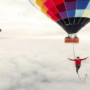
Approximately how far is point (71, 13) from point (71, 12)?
0.13 meters

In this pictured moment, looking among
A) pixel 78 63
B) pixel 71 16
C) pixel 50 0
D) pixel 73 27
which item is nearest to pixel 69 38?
pixel 73 27

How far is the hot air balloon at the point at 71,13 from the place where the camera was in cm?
1912

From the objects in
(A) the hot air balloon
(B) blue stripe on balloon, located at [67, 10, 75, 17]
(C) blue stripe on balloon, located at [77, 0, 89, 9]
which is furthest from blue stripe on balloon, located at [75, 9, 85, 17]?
(C) blue stripe on balloon, located at [77, 0, 89, 9]

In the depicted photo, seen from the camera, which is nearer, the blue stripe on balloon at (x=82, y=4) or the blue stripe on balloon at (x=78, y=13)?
the blue stripe on balloon at (x=82, y=4)

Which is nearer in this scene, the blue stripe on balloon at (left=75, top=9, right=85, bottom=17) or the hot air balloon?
the hot air balloon

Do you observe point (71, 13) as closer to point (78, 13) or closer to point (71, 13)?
point (71, 13)

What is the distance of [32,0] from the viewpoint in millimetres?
22266

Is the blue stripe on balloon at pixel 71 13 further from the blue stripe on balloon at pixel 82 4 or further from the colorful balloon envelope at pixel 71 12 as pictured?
the blue stripe on balloon at pixel 82 4

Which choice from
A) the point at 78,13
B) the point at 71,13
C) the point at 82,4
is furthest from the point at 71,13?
the point at 82,4

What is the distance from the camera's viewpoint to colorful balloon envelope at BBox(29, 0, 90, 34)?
19109 mm

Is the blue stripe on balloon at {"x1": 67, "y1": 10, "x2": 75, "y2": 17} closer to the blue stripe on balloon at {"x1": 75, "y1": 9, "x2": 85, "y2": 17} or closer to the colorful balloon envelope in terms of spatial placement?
the colorful balloon envelope

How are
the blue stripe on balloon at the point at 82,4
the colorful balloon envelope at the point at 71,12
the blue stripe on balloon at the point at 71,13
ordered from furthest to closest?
the blue stripe on balloon at the point at 71,13 < the colorful balloon envelope at the point at 71,12 < the blue stripe on balloon at the point at 82,4

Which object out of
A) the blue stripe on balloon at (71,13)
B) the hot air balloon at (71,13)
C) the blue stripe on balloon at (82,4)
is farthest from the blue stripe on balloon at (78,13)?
the blue stripe on balloon at (82,4)

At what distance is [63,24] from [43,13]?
4354mm
